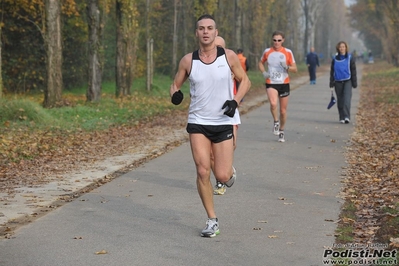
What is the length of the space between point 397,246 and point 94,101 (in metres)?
19.5

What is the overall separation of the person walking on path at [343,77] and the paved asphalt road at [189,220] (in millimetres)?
6023

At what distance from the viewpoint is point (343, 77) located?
19875 millimetres

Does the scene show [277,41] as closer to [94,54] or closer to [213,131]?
[213,131]

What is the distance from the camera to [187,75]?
786cm

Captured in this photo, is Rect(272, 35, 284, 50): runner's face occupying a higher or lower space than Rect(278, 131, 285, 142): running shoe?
higher

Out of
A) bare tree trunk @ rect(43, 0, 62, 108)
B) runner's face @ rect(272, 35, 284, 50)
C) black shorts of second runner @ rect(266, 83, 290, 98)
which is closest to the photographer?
runner's face @ rect(272, 35, 284, 50)

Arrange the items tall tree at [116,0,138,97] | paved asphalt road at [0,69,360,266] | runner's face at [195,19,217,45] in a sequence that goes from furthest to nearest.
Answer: tall tree at [116,0,138,97] < runner's face at [195,19,217,45] < paved asphalt road at [0,69,360,266]

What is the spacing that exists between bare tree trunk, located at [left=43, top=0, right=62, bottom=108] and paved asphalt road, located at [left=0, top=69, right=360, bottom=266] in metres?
9.27

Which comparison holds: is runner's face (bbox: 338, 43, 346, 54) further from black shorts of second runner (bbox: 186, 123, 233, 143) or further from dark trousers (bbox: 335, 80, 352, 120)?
black shorts of second runner (bbox: 186, 123, 233, 143)

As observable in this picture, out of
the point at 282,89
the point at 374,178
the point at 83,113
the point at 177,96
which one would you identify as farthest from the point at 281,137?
the point at 177,96

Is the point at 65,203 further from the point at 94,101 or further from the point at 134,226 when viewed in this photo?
the point at 94,101

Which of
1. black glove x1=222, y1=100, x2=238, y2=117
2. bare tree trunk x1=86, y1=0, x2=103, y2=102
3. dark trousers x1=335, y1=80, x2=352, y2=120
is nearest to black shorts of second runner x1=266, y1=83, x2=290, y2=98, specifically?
dark trousers x1=335, y1=80, x2=352, y2=120

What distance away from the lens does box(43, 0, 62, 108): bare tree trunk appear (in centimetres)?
2192

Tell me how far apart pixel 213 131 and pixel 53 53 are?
1541 centimetres
